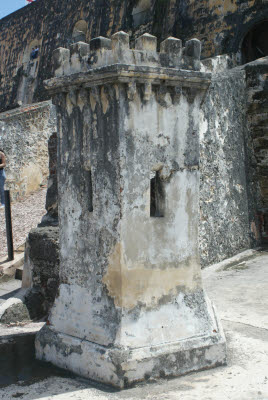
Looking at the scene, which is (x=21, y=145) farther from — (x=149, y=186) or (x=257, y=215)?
(x=149, y=186)

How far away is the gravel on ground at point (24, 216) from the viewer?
9.32 meters

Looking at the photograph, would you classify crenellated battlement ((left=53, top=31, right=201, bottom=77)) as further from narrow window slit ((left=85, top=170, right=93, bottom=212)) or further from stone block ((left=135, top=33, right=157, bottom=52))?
narrow window slit ((left=85, top=170, right=93, bottom=212))

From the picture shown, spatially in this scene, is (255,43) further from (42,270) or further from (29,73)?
(29,73)

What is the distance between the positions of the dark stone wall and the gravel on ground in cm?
558

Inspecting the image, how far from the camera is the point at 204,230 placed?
23.0 feet

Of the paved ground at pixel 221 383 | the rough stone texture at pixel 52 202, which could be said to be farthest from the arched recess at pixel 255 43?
the paved ground at pixel 221 383

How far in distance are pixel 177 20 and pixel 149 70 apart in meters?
11.1

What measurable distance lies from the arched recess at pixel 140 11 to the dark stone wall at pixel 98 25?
15 centimetres

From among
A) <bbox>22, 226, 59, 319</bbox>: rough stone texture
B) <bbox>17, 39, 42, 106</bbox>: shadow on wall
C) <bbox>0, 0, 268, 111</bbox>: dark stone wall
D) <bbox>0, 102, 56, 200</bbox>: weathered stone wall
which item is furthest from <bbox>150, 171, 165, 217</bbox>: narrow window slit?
<bbox>17, 39, 42, 106</bbox>: shadow on wall

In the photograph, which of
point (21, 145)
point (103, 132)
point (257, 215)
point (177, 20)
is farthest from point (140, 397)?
point (177, 20)

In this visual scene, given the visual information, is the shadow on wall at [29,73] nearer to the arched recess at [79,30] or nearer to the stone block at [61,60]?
the arched recess at [79,30]

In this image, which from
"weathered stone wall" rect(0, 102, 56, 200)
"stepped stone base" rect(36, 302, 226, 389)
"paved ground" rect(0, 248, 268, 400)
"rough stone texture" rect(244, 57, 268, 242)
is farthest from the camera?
"weathered stone wall" rect(0, 102, 56, 200)

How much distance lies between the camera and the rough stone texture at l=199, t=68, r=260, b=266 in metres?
7.16

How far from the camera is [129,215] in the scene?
3.82 m
